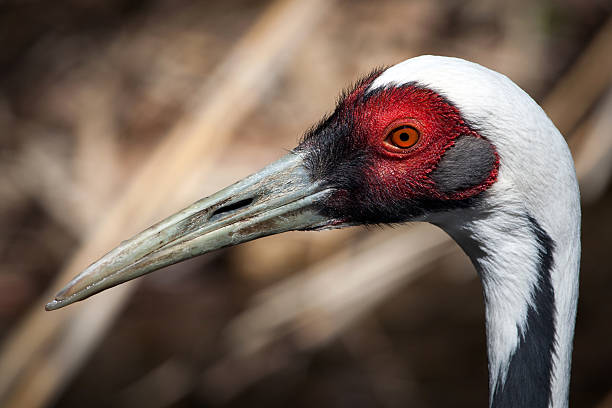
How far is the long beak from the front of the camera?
288 centimetres

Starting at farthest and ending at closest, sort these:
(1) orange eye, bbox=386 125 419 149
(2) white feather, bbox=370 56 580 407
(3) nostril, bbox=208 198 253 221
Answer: (3) nostril, bbox=208 198 253 221 → (1) orange eye, bbox=386 125 419 149 → (2) white feather, bbox=370 56 580 407

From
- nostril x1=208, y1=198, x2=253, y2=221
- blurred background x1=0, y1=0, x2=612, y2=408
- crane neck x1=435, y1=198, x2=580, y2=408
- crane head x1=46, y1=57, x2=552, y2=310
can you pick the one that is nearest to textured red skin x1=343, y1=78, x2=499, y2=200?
crane head x1=46, y1=57, x2=552, y2=310

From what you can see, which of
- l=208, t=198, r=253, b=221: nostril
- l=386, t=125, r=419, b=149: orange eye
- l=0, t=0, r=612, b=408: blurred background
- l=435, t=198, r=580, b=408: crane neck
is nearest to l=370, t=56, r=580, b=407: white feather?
l=435, t=198, r=580, b=408: crane neck

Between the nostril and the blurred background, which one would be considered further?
the blurred background

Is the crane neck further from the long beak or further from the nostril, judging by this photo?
the nostril

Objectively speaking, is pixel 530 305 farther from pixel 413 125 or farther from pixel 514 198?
pixel 413 125

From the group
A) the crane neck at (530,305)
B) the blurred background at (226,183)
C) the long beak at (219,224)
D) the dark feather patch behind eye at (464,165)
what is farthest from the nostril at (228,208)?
the blurred background at (226,183)

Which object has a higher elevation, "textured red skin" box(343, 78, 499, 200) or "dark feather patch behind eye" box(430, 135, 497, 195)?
"textured red skin" box(343, 78, 499, 200)

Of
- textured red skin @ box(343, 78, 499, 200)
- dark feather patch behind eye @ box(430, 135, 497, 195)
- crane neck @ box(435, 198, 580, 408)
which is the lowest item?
crane neck @ box(435, 198, 580, 408)

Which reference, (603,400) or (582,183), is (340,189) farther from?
(603,400)

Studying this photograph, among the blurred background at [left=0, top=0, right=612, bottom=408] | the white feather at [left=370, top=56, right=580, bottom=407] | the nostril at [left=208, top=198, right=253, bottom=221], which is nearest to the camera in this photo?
the white feather at [left=370, top=56, right=580, bottom=407]

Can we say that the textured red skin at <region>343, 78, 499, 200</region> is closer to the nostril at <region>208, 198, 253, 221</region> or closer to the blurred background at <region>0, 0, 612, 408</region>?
the nostril at <region>208, 198, 253, 221</region>

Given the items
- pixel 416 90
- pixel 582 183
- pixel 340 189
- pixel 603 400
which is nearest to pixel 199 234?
pixel 340 189

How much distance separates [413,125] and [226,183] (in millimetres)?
5388
